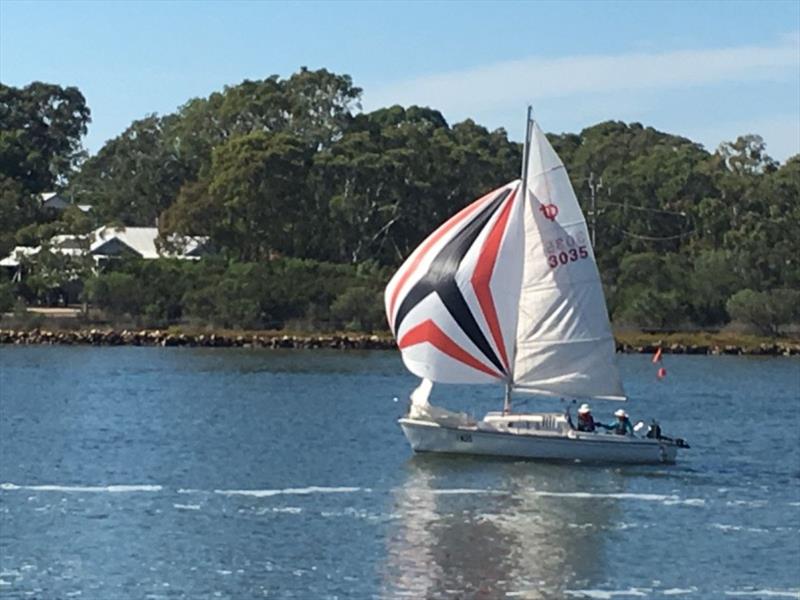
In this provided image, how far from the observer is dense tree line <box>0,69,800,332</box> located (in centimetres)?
10281

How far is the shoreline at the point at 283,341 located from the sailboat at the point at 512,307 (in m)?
51.3

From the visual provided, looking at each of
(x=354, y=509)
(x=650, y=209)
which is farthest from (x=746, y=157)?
(x=354, y=509)

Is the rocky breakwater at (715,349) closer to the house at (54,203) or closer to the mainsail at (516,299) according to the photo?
the house at (54,203)

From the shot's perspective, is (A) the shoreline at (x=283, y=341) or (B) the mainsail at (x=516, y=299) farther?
(A) the shoreline at (x=283, y=341)

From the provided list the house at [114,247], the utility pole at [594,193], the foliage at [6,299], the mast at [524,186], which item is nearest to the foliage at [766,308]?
the utility pole at [594,193]

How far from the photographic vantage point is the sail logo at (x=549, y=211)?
44.8 metres

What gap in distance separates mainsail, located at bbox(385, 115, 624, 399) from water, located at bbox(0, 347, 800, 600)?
245cm

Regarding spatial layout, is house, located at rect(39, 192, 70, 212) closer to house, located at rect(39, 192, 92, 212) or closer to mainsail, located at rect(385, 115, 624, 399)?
house, located at rect(39, 192, 92, 212)

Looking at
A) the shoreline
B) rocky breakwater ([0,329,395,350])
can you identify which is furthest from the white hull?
rocky breakwater ([0,329,395,350])

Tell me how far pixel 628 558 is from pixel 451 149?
84.4 metres

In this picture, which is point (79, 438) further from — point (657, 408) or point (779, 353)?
point (779, 353)

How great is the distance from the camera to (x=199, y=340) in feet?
316

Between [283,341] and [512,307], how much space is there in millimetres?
52952

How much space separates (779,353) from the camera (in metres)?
98.5
